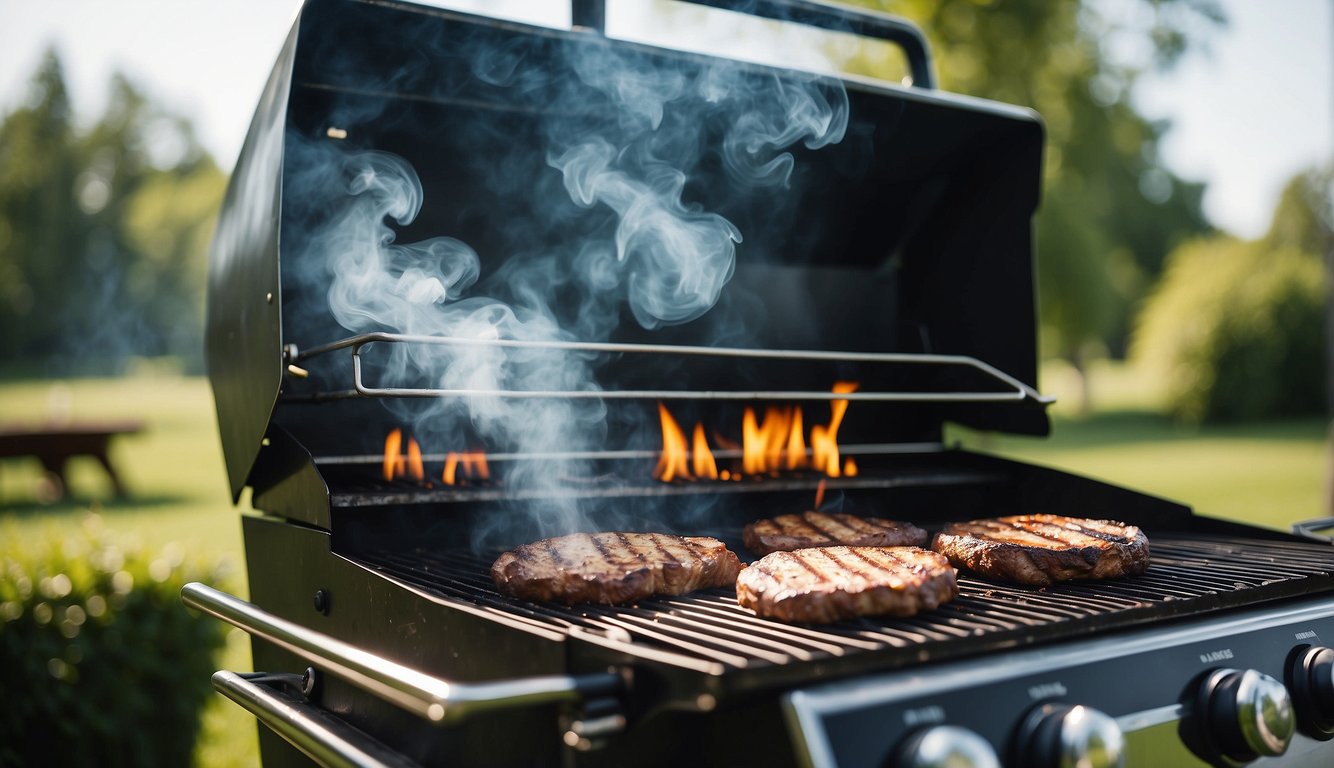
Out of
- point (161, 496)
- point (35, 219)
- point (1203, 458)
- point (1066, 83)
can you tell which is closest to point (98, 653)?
point (1066, 83)

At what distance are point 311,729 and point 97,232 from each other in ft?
129

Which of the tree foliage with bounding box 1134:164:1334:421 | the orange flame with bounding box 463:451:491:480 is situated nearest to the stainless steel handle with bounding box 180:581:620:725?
the orange flame with bounding box 463:451:491:480

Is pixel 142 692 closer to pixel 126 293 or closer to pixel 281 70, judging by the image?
pixel 281 70

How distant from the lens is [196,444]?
875 inches

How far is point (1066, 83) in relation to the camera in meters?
10.9

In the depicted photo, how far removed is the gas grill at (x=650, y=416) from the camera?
1.32 m

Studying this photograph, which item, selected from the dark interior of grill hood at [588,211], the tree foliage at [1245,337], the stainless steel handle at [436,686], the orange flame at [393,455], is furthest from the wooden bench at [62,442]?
the tree foliage at [1245,337]

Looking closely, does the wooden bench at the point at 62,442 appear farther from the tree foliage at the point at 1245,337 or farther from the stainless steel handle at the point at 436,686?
the tree foliage at the point at 1245,337

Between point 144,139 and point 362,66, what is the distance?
137 feet

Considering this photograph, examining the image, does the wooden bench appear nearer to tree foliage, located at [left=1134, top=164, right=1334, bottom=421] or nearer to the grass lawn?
the grass lawn

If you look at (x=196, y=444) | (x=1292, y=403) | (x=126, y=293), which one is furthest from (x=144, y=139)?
(x=1292, y=403)

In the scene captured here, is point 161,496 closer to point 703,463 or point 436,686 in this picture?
point 703,463

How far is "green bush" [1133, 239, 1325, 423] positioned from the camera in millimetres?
17625

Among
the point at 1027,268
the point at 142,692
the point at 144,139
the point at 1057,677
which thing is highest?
the point at 144,139
